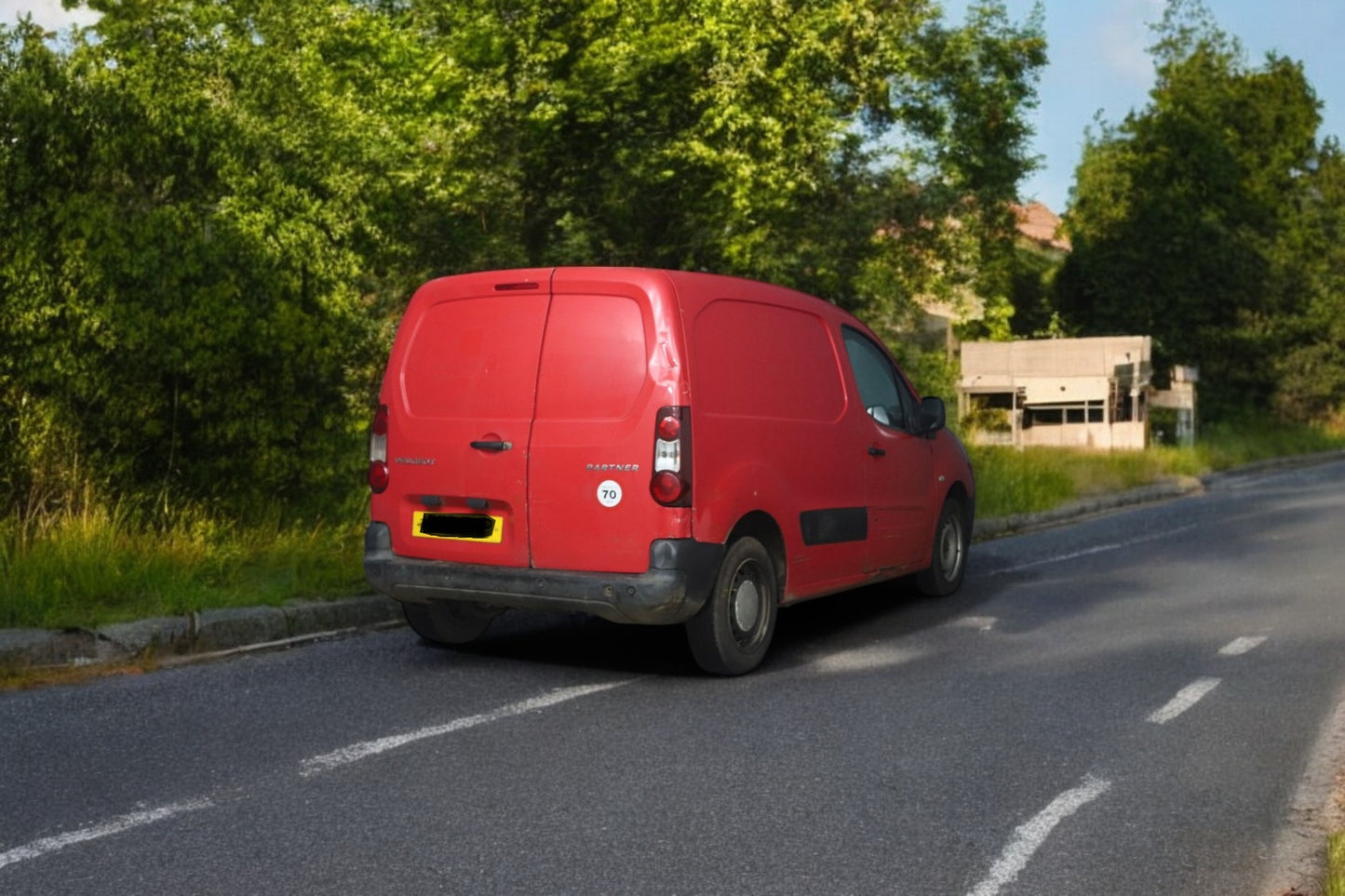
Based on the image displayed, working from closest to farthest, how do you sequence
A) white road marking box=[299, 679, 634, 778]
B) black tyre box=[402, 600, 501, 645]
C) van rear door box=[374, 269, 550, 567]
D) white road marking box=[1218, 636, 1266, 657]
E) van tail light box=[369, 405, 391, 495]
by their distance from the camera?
1. white road marking box=[299, 679, 634, 778]
2. van rear door box=[374, 269, 550, 567]
3. van tail light box=[369, 405, 391, 495]
4. black tyre box=[402, 600, 501, 645]
5. white road marking box=[1218, 636, 1266, 657]

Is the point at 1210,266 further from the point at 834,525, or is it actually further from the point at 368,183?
the point at 834,525

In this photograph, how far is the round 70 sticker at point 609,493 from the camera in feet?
23.8

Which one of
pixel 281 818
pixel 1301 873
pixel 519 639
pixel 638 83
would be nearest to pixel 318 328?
pixel 519 639

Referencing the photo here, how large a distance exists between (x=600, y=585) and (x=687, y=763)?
1539 mm

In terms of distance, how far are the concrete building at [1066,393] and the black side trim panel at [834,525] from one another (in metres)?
23.8

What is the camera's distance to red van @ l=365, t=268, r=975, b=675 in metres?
7.23

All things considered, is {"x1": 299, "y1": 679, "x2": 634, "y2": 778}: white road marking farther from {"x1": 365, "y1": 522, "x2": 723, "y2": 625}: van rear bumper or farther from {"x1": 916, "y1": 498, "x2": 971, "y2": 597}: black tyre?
{"x1": 916, "y1": 498, "x2": 971, "y2": 597}: black tyre

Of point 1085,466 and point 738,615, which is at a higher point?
point 1085,466

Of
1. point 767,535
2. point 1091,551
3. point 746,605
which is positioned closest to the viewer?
point 746,605

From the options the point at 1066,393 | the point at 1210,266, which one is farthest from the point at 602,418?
the point at 1210,266

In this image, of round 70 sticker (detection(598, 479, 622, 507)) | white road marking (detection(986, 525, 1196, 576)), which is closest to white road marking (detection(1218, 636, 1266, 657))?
white road marking (detection(986, 525, 1196, 576))

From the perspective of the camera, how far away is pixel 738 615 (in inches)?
305

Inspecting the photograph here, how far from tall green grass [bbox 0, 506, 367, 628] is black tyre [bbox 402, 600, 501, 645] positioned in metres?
0.98

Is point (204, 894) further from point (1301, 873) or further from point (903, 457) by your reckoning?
point (903, 457)
